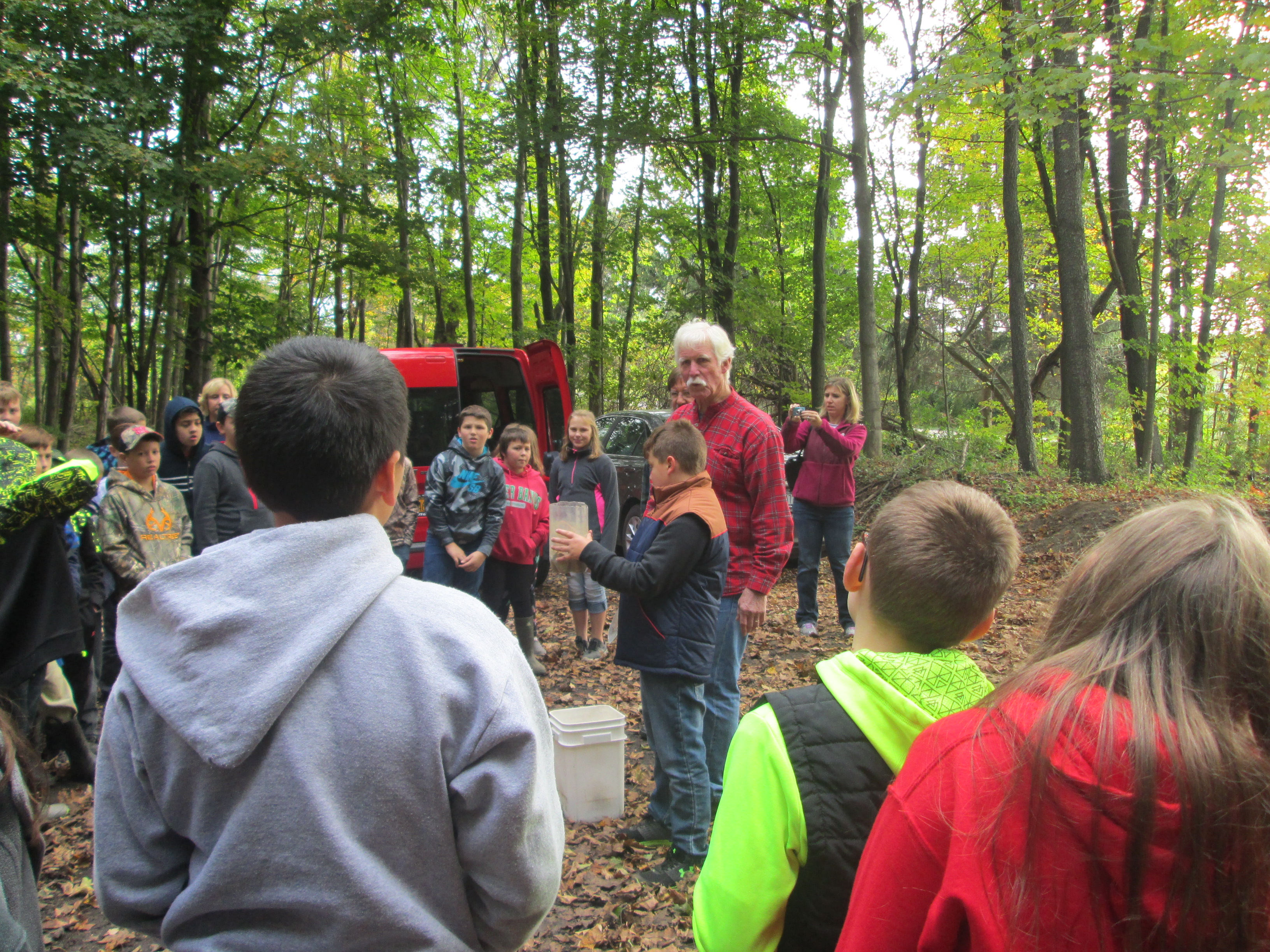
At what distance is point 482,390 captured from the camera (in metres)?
9.94

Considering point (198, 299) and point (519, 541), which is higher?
point (198, 299)

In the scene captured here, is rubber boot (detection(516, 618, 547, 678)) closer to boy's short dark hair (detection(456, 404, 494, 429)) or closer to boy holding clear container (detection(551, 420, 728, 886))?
boy's short dark hair (detection(456, 404, 494, 429))

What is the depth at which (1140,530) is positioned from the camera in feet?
3.29

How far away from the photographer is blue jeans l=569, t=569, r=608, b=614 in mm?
6395

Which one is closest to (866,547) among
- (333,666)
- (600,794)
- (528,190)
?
(333,666)

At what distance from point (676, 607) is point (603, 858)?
1335 millimetres

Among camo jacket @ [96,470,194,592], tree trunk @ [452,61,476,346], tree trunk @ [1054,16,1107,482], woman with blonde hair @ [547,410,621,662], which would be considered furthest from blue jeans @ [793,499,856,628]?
tree trunk @ [452,61,476,346]

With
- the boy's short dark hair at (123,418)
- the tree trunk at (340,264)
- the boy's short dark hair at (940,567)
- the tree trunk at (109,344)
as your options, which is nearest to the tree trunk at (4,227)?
the tree trunk at (109,344)

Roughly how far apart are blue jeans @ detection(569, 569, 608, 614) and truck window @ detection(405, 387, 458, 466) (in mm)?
2656

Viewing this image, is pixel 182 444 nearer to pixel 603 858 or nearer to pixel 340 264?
pixel 603 858

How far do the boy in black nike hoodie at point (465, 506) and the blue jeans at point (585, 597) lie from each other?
107 cm

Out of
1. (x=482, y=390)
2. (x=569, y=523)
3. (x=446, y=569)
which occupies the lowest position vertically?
(x=446, y=569)

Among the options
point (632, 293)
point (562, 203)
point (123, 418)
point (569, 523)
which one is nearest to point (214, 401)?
point (123, 418)

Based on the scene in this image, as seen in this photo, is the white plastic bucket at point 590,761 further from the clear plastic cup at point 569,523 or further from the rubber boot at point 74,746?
the rubber boot at point 74,746
